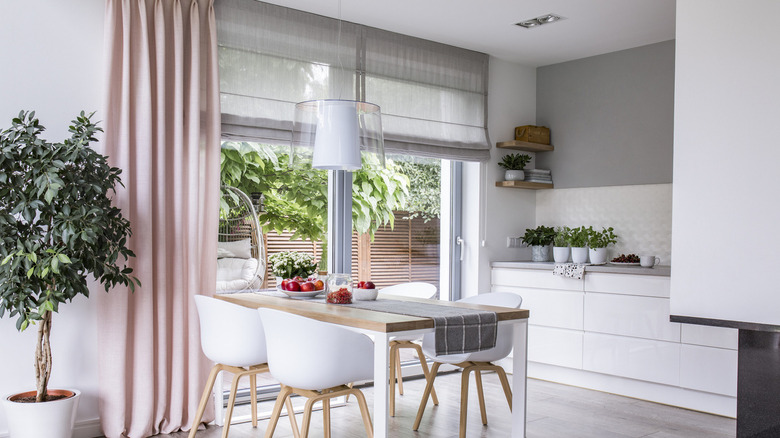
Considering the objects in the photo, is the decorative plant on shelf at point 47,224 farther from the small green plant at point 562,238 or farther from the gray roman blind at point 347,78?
the small green plant at point 562,238

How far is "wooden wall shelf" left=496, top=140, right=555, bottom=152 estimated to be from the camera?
5.55 m

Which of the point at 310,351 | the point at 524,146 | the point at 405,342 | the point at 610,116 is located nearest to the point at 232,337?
the point at 310,351

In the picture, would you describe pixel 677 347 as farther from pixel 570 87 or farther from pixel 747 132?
pixel 570 87

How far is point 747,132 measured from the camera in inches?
139

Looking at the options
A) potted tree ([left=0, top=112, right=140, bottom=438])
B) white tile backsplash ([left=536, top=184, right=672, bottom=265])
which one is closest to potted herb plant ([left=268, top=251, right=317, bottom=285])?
potted tree ([left=0, top=112, right=140, bottom=438])

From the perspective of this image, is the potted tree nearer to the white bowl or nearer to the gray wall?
the white bowl

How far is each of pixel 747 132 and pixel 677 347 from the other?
5.19 ft

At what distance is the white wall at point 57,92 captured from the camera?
350 centimetres

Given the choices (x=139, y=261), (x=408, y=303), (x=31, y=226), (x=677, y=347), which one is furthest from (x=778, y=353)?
(x=31, y=226)

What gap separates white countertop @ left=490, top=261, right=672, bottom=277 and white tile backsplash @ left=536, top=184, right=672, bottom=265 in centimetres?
27

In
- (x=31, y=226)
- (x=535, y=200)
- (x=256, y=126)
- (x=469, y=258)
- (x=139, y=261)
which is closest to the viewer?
(x=31, y=226)

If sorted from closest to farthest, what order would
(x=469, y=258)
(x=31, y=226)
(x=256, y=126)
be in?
(x=31, y=226)
(x=256, y=126)
(x=469, y=258)

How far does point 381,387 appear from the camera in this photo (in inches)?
107

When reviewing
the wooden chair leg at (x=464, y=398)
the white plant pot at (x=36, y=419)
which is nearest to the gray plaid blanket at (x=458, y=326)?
the wooden chair leg at (x=464, y=398)
